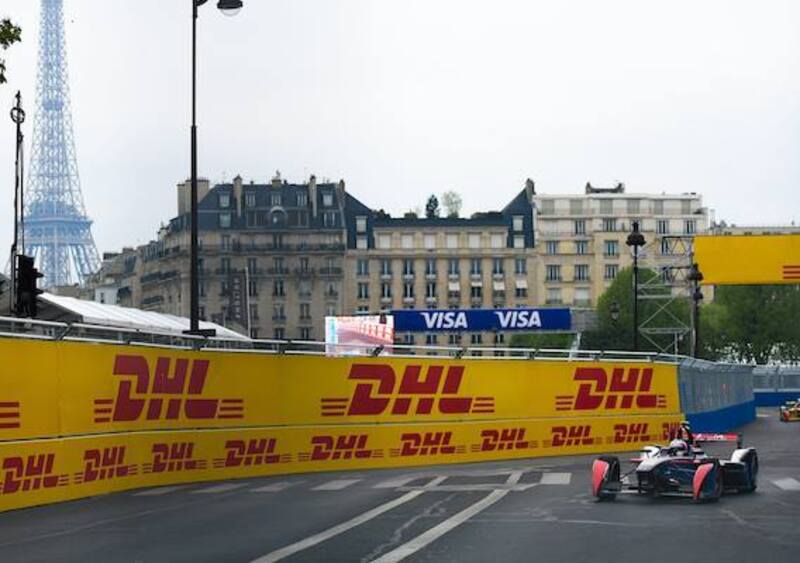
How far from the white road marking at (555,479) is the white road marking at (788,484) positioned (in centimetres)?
324

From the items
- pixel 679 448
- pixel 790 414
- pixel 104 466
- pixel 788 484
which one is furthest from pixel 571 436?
pixel 790 414

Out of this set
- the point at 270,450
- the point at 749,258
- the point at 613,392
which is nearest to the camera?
the point at 270,450

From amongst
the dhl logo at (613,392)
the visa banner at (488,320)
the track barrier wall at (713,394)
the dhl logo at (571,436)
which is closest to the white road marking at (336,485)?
the dhl logo at (571,436)

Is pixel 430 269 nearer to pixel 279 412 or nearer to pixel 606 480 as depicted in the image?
pixel 279 412

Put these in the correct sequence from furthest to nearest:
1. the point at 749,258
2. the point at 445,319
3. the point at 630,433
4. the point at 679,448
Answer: the point at 445,319 < the point at 749,258 < the point at 630,433 < the point at 679,448

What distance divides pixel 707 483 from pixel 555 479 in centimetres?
616

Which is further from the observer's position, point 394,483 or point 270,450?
point 270,450

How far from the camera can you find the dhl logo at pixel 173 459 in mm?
25891

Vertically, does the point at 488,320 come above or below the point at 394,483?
above


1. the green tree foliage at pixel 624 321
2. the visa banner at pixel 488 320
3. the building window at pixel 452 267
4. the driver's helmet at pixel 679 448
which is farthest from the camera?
the building window at pixel 452 267

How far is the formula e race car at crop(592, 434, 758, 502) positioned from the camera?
21.2m

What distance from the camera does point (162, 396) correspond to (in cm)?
2617

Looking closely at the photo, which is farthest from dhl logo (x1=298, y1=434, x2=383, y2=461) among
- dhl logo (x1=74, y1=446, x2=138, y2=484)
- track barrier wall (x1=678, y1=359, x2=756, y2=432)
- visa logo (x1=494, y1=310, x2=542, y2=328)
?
visa logo (x1=494, y1=310, x2=542, y2=328)

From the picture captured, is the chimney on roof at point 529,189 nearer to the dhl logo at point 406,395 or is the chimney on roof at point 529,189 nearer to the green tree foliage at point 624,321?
the green tree foliage at point 624,321
